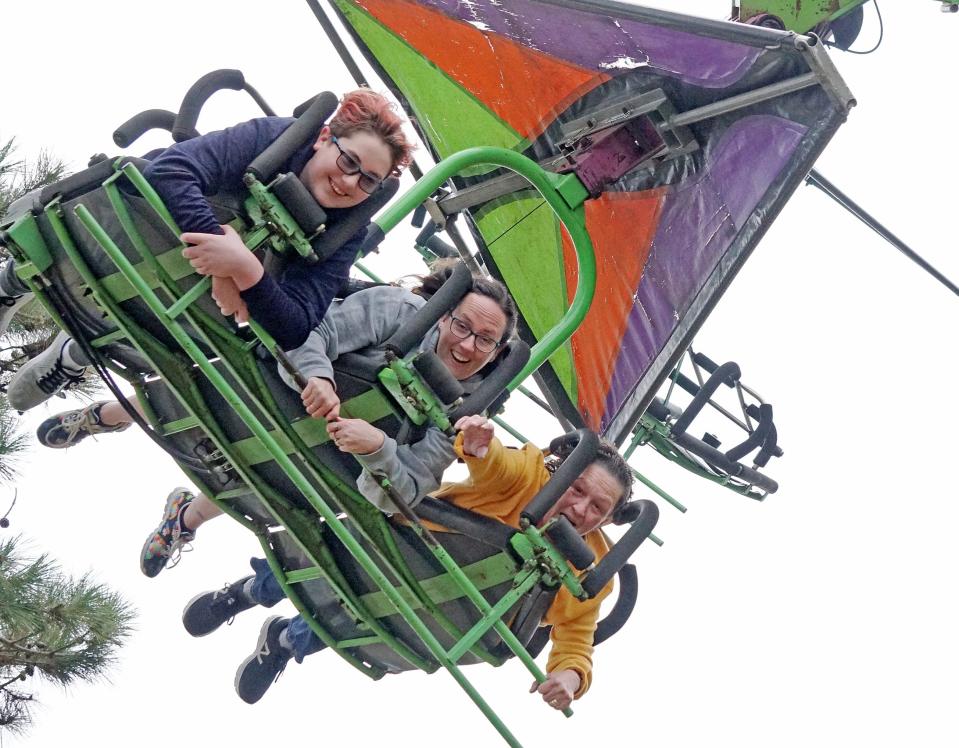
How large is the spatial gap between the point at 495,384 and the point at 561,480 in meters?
0.38

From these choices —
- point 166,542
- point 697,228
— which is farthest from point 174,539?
point 697,228

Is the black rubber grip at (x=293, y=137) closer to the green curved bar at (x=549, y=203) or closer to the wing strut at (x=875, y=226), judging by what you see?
the green curved bar at (x=549, y=203)

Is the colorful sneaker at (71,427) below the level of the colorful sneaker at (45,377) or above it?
below

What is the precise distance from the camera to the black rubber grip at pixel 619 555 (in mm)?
5273

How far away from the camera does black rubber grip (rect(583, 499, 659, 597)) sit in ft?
17.3

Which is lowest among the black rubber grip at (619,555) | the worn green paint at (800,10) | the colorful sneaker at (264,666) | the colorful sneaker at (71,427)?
the colorful sneaker at (264,666)

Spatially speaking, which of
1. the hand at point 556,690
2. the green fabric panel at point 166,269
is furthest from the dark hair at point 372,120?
the hand at point 556,690

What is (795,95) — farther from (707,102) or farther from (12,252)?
(12,252)

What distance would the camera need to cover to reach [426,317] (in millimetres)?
A: 4949

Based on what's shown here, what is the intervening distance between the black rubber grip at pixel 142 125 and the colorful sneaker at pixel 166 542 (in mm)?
1642

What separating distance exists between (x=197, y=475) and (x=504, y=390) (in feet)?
3.77

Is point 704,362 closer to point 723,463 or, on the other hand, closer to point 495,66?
point 723,463

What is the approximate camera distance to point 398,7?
650cm

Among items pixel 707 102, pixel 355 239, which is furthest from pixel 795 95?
pixel 355 239
